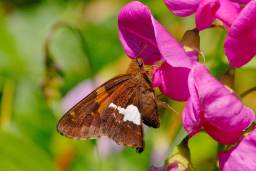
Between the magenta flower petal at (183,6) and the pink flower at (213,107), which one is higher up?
the magenta flower petal at (183,6)

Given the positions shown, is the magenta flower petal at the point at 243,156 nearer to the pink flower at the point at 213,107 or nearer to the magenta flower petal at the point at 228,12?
the pink flower at the point at 213,107

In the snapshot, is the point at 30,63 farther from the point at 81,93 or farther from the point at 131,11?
A: the point at 131,11

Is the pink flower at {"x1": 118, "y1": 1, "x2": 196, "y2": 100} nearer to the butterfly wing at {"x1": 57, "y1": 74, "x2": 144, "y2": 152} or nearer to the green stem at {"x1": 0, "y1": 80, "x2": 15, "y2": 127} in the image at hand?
the butterfly wing at {"x1": 57, "y1": 74, "x2": 144, "y2": 152}

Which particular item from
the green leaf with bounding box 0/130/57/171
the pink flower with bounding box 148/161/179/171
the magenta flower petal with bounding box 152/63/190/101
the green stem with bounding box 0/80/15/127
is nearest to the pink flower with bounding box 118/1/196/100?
the magenta flower petal with bounding box 152/63/190/101

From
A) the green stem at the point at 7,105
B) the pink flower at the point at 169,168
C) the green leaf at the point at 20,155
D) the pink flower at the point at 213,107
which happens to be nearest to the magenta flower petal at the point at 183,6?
the pink flower at the point at 213,107

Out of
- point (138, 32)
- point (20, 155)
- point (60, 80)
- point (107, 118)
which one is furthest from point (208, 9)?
point (60, 80)

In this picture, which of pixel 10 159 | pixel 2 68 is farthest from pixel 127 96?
pixel 2 68

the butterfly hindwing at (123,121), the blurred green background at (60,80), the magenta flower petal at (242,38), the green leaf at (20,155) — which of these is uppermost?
the magenta flower petal at (242,38)
